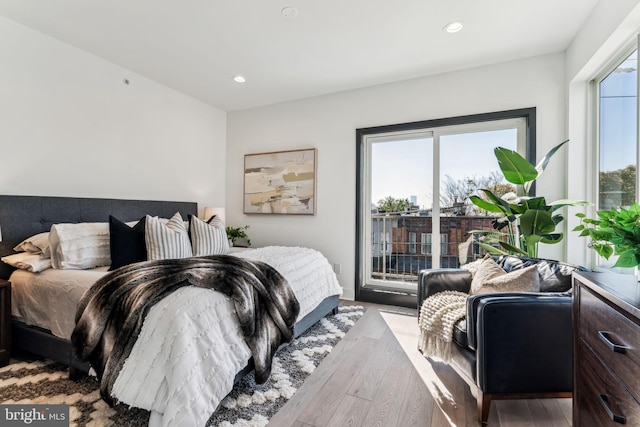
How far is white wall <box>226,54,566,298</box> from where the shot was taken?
9.52 ft

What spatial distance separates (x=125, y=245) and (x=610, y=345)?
285 centimetres

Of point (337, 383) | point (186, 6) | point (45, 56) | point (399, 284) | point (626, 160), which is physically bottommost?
point (337, 383)

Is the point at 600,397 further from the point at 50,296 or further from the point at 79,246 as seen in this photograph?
the point at 79,246

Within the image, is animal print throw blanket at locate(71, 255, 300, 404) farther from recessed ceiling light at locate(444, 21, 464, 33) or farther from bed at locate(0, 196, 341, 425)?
recessed ceiling light at locate(444, 21, 464, 33)

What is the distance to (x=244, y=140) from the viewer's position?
14.7ft

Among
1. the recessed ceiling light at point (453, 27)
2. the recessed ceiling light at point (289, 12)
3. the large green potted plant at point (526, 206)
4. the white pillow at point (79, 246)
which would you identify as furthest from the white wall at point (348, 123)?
the white pillow at point (79, 246)

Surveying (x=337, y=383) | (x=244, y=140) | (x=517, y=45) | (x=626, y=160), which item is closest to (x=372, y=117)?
(x=517, y=45)

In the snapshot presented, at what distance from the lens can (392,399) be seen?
5.81ft

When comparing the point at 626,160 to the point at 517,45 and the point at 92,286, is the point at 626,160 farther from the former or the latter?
the point at 92,286

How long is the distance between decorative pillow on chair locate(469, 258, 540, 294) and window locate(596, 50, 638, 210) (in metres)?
0.94

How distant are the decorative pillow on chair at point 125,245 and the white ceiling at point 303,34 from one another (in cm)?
167

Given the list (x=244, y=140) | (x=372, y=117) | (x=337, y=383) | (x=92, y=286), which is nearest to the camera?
(x=92, y=286)

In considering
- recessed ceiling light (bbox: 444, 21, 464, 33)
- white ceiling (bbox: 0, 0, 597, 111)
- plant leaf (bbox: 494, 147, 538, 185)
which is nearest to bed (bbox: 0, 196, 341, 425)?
white ceiling (bbox: 0, 0, 597, 111)

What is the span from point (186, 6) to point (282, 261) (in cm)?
210
